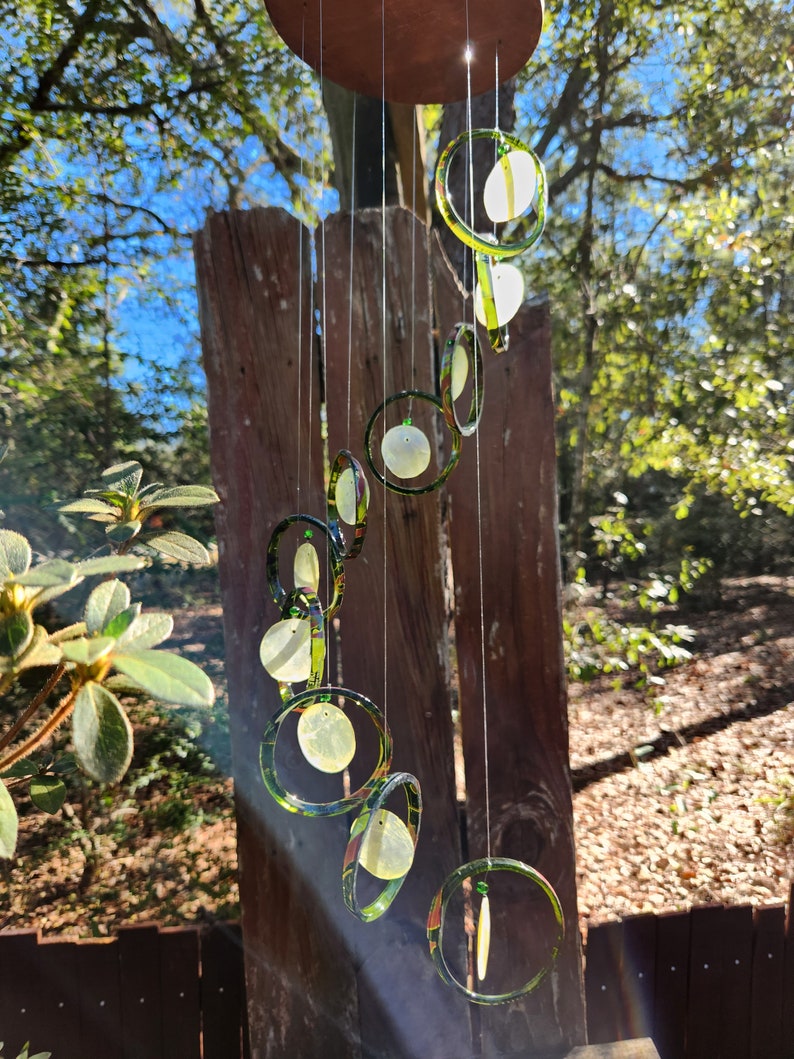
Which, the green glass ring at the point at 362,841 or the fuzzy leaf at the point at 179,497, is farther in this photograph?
the fuzzy leaf at the point at 179,497

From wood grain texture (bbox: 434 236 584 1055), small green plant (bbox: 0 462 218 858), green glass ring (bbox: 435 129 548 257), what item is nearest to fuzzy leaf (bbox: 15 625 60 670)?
small green plant (bbox: 0 462 218 858)

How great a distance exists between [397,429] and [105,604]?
0.32m

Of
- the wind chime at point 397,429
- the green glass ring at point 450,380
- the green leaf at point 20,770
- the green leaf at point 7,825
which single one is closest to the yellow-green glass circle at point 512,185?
the wind chime at point 397,429

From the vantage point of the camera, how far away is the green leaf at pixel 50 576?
448 mm

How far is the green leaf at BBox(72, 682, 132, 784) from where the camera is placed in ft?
1.39

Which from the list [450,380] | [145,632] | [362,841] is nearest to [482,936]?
[362,841]

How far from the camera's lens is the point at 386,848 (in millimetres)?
548

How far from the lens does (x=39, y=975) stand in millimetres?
1167

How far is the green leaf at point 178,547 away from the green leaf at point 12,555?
146 mm

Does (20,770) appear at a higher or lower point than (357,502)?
lower

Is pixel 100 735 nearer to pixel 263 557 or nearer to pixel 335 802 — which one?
pixel 335 802

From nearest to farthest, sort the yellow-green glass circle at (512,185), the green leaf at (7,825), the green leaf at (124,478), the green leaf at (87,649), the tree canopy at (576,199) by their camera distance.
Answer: the green leaf at (87,649) → the green leaf at (7,825) → the yellow-green glass circle at (512,185) → the green leaf at (124,478) → the tree canopy at (576,199)

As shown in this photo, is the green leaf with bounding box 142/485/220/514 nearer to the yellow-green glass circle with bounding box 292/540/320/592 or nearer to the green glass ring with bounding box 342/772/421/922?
the yellow-green glass circle with bounding box 292/540/320/592

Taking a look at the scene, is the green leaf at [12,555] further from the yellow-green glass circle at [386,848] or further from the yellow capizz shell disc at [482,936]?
the yellow capizz shell disc at [482,936]
